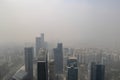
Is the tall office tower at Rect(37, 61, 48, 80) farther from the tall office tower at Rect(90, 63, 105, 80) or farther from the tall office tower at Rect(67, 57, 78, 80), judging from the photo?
the tall office tower at Rect(90, 63, 105, 80)

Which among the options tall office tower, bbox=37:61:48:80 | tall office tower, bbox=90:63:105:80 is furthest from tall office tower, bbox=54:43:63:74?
tall office tower, bbox=90:63:105:80

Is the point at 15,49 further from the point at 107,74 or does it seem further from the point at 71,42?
the point at 107,74

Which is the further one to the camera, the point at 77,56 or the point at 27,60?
the point at 77,56

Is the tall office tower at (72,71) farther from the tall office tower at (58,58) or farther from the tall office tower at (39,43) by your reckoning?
the tall office tower at (39,43)

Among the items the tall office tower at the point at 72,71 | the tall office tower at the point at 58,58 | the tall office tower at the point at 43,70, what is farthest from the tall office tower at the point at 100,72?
the tall office tower at the point at 43,70

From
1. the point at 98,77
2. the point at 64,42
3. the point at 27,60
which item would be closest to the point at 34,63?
the point at 27,60
